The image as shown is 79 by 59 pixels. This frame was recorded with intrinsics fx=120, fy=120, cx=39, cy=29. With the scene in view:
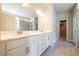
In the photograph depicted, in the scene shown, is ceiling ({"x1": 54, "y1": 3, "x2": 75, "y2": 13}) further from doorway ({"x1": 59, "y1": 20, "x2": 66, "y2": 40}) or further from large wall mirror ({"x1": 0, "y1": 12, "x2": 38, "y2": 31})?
large wall mirror ({"x1": 0, "y1": 12, "x2": 38, "y2": 31})

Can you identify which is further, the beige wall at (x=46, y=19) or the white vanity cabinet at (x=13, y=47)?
the beige wall at (x=46, y=19)

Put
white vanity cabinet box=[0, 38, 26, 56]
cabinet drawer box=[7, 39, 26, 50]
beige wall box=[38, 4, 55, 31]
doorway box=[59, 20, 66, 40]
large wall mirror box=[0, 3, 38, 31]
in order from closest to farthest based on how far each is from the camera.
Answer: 1. white vanity cabinet box=[0, 38, 26, 56]
2. cabinet drawer box=[7, 39, 26, 50]
3. large wall mirror box=[0, 3, 38, 31]
4. doorway box=[59, 20, 66, 40]
5. beige wall box=[38, 4, 55, 31]

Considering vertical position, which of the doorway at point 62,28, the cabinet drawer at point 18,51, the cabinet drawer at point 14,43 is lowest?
the cabinet drawer at point 18,51

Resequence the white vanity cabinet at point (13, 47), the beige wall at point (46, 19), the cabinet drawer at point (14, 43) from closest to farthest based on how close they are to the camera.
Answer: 1. the white vanity cabinet at point (13, 47)
2. the cabinet drawer at point (14, 43)
3. the beige wall at point (46, 19)

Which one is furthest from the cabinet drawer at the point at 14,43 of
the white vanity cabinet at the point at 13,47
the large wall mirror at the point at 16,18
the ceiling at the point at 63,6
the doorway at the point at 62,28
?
the doorway at the point at 62,28

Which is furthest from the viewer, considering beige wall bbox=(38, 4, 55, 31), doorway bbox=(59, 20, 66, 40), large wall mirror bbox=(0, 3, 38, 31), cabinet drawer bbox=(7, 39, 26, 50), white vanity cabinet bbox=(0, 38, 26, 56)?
beige wall bbox=(38, 4, 55, 31)

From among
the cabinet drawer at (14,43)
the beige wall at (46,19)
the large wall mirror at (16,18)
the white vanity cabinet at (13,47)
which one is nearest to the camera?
the white vanity cabinet at (13,47)

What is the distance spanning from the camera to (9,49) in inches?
55.6

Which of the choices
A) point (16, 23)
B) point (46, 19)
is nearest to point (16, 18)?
point (16, 23)

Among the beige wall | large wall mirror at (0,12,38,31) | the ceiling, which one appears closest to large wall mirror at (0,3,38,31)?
large wall mirror at (0,12,38,31)

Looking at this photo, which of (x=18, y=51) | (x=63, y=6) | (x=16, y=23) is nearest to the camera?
(x=18, y=51)

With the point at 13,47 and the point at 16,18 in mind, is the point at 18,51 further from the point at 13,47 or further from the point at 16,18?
the point at 16,18

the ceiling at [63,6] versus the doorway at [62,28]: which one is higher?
the ceiling at [63,6]

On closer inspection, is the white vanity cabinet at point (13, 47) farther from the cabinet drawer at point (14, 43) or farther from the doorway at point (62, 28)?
the doorway at point (62, 28)
